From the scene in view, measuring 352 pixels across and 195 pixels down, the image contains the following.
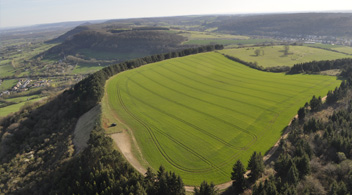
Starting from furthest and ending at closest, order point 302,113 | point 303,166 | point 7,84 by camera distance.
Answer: point 7,84, point 302,113, point 303,166

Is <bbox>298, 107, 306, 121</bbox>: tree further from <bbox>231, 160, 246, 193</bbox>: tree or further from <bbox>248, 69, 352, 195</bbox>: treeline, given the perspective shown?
<bbox>231, 160, 246, 193</bbox>: tree

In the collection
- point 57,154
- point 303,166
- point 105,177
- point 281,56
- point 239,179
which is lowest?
point 57,154

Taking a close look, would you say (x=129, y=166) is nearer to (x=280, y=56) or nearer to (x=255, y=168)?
(x=255, y=168)

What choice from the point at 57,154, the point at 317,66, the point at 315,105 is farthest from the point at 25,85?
the point at 317,66

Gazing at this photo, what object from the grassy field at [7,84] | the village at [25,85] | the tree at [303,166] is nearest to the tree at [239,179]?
the tree at [303,166]

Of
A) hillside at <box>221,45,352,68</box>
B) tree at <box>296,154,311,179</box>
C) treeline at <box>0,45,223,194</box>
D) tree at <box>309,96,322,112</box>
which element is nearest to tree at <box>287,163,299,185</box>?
tree at <box>296,154,311,179</box>

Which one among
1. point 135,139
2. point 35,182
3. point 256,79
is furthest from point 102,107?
point 256,79
